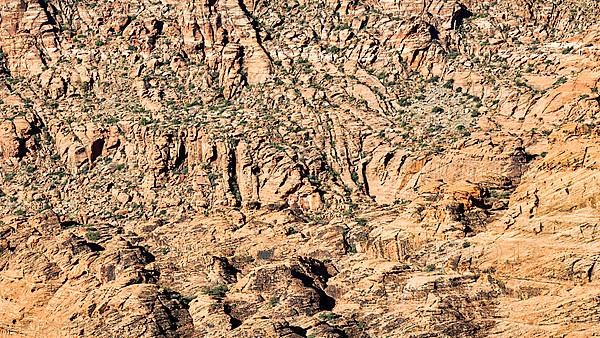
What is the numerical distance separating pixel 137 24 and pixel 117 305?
60491 millimetres

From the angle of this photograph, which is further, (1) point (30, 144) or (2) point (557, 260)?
(1) point (30, 144)

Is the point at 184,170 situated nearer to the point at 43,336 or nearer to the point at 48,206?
the point at 48,206

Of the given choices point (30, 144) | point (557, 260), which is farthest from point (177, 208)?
point (557, 260)

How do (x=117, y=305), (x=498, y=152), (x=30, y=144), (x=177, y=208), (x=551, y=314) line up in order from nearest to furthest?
1. (x=551, y=314)
2. (x=117, y=305)
3. (x=498, y=152)
4. (x=177, y=208)
5. (x=30, y=144)

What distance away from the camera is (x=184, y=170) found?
110312 mm

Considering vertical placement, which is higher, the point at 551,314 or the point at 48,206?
the point at 48,206

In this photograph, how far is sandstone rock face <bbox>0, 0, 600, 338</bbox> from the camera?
68500mm

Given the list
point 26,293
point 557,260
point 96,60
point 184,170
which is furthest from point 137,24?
point 557,260

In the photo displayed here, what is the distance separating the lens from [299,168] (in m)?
107

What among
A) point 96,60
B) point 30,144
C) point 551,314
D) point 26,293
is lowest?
point 551,314

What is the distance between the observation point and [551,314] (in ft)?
200

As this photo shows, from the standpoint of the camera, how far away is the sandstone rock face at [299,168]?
68.5m

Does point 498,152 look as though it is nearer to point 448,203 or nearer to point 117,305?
point 448,203

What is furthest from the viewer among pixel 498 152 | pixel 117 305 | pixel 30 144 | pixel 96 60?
pixel 96 60
